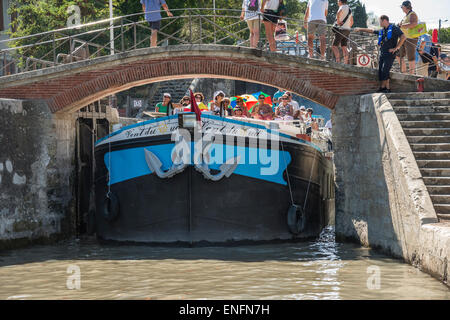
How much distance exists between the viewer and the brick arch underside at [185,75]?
1361 cm

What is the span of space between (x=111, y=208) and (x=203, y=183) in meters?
1.93

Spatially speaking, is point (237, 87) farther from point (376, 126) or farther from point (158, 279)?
point (158, 279)

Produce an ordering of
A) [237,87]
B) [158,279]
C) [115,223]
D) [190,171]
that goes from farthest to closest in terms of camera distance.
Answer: [237,87] < [115,223] < [190,171] < [158,279]

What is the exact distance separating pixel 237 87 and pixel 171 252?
2308cm

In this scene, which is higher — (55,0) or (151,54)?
(55,0)

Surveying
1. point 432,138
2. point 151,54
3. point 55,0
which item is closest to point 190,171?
point 151,54

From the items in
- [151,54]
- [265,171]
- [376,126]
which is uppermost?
[151,54]

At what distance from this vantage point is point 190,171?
12.3 metres

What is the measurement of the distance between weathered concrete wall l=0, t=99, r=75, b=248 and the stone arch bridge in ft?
1.67

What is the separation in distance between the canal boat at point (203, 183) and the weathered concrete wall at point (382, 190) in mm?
902

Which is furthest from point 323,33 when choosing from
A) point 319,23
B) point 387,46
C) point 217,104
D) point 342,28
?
point 217,104

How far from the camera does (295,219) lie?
12.9m

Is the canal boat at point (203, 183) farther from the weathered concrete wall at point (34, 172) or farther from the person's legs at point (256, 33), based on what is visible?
the person's legs at point (256, 33)

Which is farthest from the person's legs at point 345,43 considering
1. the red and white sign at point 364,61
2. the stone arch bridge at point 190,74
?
the red and white sign at point 364,61
